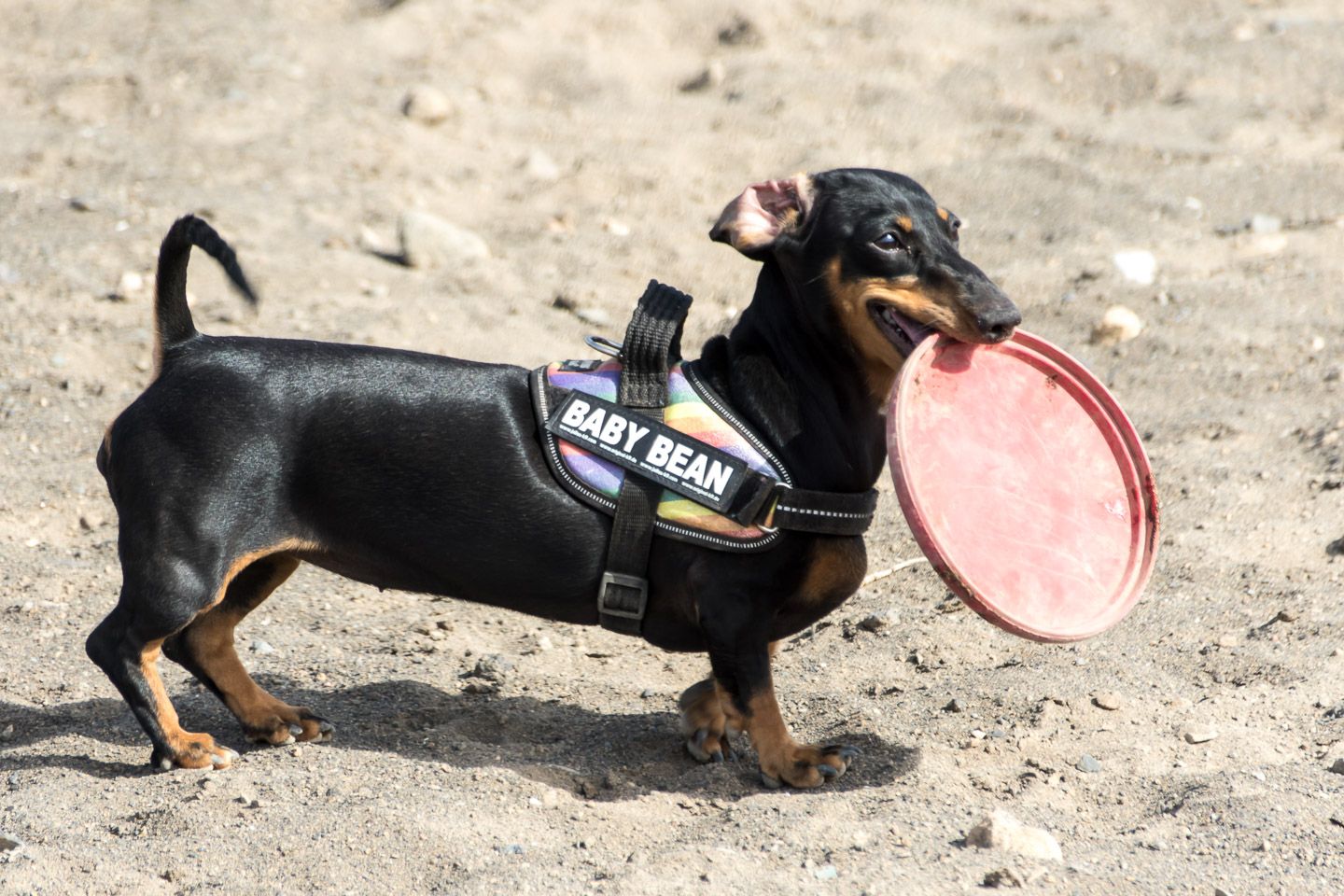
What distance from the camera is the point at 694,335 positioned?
7.81 meters

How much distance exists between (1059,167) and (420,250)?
13.3 ft

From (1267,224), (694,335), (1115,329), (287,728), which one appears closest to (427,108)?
(694,335)

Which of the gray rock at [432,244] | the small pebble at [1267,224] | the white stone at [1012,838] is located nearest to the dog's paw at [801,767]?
the white stone at [1012,838]

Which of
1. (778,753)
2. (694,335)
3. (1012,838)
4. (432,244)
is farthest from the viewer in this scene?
(432,244)

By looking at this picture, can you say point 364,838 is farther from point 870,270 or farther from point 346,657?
point 870,270

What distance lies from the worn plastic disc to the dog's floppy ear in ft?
1.78

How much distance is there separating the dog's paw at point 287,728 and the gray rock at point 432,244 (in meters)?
4.17

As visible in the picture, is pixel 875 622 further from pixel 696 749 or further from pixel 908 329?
pixel 908 329

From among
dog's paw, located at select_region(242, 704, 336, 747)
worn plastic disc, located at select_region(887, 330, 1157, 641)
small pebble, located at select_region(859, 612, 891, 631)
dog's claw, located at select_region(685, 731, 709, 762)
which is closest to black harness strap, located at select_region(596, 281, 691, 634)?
dog's claw, located at select_region(685, 731, 709, 762)

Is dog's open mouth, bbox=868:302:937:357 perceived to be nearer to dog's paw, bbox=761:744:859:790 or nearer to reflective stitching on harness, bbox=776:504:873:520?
reflective stitching on harness, bbox=776:504:873:520

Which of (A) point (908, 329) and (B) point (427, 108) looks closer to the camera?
(A) point (908, 329)

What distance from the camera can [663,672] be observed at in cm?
537

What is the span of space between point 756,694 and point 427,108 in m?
6.75

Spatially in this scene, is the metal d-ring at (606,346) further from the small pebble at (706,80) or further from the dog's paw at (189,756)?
the small pebble at (706,80)
